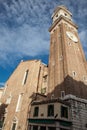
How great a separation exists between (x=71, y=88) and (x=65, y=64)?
5351mm

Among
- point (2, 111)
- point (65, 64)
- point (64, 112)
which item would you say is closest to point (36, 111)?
point (64, 112)

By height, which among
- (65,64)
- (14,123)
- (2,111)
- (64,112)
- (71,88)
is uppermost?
(65,64)

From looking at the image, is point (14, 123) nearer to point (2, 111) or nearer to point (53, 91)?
point (2, 111)

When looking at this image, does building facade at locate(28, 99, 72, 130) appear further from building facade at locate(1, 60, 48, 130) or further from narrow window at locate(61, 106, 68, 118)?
building facade at locate(1, 60, 48, 130)

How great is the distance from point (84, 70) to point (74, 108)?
1039 cm

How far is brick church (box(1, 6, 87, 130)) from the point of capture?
20.8m

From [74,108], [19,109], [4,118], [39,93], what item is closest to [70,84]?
[74,108]

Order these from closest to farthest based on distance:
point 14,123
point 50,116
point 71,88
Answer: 1. point 50,116
2. point 71,88
3. point 14,123

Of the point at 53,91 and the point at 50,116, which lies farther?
the point at 53,91

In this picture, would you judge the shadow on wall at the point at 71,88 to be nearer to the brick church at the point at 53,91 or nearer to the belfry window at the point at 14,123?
the brick church at the point at 53,91

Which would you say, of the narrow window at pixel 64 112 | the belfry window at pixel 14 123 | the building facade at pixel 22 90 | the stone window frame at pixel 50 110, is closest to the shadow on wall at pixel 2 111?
the building facade at pixel 22 90

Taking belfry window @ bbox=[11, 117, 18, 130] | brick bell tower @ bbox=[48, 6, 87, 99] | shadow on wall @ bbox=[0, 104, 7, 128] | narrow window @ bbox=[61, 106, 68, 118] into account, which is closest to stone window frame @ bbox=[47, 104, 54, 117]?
narrow window @ bbox=[61, 106, 68, 118]

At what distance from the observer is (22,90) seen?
29766 mm

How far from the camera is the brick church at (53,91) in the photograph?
2080 cm
